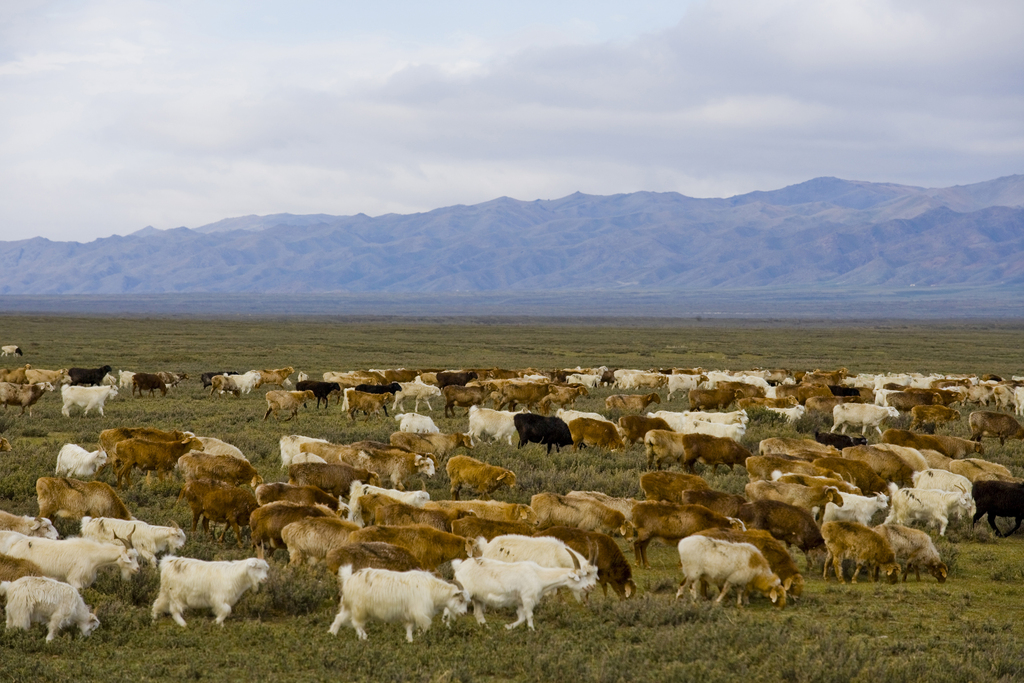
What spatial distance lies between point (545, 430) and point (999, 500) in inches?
353

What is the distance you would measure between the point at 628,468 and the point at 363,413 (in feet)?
39.1

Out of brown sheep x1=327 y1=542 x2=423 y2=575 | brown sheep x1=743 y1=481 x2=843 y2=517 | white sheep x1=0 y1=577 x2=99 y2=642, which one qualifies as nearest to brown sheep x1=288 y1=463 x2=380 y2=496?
brown sheep x1=327 y1=542 x2=423 y2=575

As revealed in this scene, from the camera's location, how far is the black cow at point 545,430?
18.6m

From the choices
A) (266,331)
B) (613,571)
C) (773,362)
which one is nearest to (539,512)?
(613,571)

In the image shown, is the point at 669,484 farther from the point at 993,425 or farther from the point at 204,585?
the point at 993,425

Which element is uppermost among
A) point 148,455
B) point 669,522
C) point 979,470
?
point 148,455

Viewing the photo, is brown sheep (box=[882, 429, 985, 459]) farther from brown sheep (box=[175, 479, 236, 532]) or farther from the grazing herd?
brown sheep (box=[175, 479, 236, 532])

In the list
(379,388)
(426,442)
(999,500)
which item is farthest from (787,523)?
(379,388)

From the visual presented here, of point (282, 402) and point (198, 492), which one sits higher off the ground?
point (198, 492)

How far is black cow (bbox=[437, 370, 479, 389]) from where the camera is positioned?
103 feet

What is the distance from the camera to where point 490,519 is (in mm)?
10633

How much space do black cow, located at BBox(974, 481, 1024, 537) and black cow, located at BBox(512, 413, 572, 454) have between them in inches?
327

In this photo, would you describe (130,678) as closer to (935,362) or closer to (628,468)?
(628,468)

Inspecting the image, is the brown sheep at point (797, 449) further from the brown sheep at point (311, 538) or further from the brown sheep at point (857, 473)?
the brown sheep at point (311, 538)
